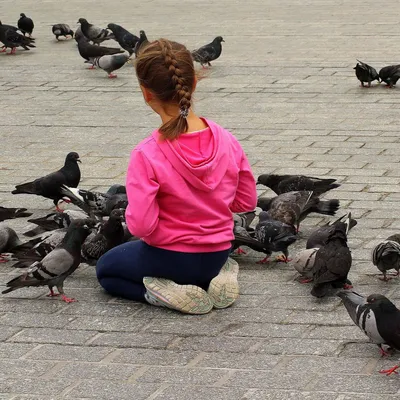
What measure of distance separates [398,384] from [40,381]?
1.68 meters

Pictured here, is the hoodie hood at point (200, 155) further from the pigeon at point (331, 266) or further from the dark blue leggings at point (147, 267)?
the pigeon at point (331, 266)

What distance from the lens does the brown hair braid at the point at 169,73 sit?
5645mm

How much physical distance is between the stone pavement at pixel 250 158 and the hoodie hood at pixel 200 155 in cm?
76

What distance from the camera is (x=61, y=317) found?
595 centimetres

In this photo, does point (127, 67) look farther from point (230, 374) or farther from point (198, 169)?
point (230, 374)

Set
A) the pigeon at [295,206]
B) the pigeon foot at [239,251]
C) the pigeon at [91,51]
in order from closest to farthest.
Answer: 1. the pigeon foot at [239,251]
2. the pigeon at [295,206]
3. the pigeon at [91,51]

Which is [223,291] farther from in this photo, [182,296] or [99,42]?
[99,42]

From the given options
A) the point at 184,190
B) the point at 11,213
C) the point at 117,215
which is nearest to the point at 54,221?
the point at 11,213

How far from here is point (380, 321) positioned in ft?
16.8

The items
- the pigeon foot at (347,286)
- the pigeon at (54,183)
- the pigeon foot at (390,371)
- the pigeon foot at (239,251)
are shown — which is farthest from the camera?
the pigeon at (54,183)

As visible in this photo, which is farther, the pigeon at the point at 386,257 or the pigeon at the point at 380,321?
the pigeon at the point at 386,257

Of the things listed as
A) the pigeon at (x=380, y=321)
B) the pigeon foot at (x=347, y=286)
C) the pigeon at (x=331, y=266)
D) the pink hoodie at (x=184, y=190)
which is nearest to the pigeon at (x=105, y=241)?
the pink hoodie at (x=184, y=190)

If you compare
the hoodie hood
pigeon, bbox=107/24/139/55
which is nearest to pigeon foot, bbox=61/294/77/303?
the hoodie hood

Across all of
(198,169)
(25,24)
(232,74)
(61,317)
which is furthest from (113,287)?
(25,24)
